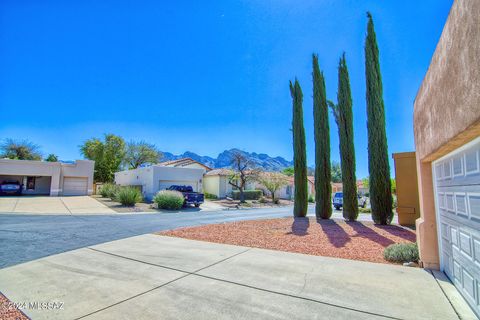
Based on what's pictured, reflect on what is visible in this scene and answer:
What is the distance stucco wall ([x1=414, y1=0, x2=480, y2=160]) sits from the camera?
231cm

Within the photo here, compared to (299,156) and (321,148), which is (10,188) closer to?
(299,156)

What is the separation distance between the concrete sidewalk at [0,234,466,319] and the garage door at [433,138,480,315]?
411 millimetres

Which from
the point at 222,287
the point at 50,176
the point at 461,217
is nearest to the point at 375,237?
the point at 461,217

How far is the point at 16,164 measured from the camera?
2723cm

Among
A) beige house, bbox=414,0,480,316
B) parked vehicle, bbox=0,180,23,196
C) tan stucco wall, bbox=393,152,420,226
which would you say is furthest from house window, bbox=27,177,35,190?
beige house, bbox=414,0,480,316

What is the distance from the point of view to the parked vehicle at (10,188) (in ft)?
88.6

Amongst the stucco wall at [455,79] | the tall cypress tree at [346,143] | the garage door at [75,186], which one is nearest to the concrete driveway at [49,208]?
the garage door at [75,186]

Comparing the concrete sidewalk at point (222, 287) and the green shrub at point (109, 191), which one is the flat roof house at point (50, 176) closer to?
the green shrub at point (109, 191)

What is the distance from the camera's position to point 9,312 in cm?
333

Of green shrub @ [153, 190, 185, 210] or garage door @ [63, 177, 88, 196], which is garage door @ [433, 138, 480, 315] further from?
garage door @ [63, 177, 88, 196]

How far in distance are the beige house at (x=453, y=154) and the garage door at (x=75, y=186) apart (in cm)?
3565

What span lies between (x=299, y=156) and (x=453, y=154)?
466 inches

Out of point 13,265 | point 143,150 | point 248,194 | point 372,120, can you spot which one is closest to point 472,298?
point 13,265

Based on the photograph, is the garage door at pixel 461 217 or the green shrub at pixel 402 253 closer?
the garage door at pixel 461 217
